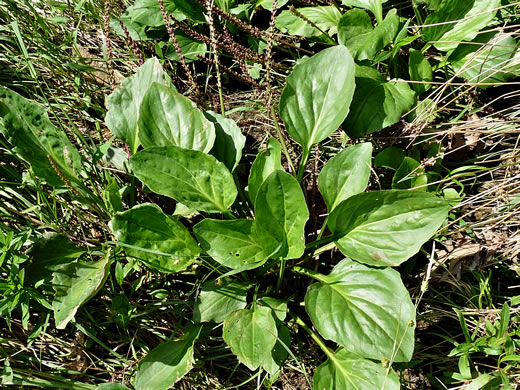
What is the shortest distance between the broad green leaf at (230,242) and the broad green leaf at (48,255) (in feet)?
1.58

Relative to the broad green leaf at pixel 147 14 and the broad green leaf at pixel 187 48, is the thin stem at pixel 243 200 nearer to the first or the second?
the broad green leaf at pixel 187 48

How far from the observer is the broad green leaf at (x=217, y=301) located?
1.61 metres

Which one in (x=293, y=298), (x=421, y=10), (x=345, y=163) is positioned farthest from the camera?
(x=421, y=10)

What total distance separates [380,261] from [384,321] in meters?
0.18

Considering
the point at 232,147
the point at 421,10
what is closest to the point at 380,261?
the point at 232,147

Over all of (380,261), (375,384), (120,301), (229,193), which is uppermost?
(229,193)

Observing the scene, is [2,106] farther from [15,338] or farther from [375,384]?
[375,384]

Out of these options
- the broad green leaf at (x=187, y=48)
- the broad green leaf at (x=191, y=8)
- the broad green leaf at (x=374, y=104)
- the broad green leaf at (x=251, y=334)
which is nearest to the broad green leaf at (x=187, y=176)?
the broad green leaf at (x=251, y=334)

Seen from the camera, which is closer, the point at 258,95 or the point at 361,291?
the point at 361,291

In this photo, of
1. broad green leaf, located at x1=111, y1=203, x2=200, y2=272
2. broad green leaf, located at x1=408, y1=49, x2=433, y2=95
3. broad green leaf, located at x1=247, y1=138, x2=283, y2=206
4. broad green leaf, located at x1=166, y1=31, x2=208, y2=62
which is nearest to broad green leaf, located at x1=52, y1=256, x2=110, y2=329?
broad green leaf, located at x1=111, y1=203, x2=200, y2=272

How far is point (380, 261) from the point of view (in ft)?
5.00

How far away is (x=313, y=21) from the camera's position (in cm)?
207

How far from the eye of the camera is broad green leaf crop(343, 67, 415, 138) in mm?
1803

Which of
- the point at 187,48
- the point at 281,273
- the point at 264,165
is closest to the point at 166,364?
the point at 281,273
